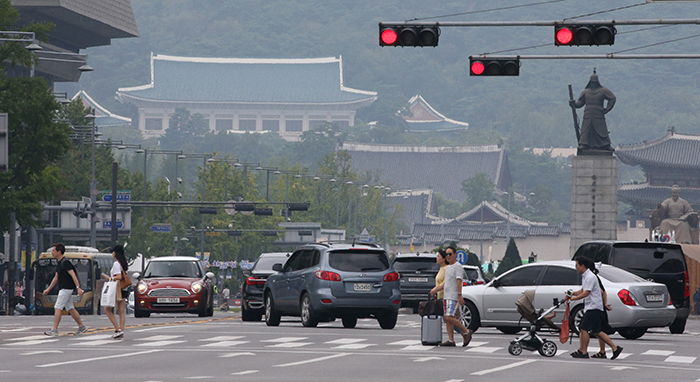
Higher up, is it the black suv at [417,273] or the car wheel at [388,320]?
the black suv at [417,273]

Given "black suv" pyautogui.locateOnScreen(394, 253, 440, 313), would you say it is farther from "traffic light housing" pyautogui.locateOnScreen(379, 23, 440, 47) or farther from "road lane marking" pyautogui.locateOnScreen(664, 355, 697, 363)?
"road lane marking" pyautogui.locateOnScreen(664, 355, 697, 363)

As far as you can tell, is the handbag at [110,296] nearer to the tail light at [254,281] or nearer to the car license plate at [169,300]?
the tail light at [254,281]

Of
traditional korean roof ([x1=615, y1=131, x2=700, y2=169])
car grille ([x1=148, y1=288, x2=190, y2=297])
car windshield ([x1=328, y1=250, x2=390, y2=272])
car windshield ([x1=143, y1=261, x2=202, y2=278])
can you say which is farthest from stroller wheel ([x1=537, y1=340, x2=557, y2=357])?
traditional korean roof ([x1=615, y1=131, x2=700, y2=169])

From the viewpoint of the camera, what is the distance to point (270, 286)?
26781 millimetres

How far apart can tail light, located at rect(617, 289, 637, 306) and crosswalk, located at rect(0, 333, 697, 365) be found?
2108mm

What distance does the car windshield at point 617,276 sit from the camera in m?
23.2

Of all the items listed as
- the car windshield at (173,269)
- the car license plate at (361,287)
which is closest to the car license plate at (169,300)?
the car windshield at (173,269)

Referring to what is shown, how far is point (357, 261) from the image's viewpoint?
25.2 m

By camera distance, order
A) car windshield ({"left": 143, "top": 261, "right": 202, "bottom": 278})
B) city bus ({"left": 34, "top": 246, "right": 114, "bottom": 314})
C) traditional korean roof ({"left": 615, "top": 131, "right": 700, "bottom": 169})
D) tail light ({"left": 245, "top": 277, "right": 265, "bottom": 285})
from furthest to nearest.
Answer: traditional korean roof ({"left": 615, "top": 131, "right": 700, "bottom": 169}) < city bus ({"left": 34, "top": 246, "right": 114, "bottom": 314}) < car windshield ({"left": 143, "top": 261, "right": 202, "bottom": 278}) < tail light ({"left": 245, "top": 277, "right": 265, "bottom": 285})

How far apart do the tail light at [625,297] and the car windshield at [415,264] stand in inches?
415

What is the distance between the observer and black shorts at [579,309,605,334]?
1823 cm

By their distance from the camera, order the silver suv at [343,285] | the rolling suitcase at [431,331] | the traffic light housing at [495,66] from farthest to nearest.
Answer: the silver suv at [343,285], the traffic light housing at [495,66], the rolling suitcase at [431,331]

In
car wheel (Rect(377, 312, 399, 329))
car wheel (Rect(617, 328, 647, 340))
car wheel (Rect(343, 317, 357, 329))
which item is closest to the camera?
Answer: car wheel (Rect(617, 328, 647, 340))

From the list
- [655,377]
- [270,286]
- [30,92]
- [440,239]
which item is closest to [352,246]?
[270,286]
